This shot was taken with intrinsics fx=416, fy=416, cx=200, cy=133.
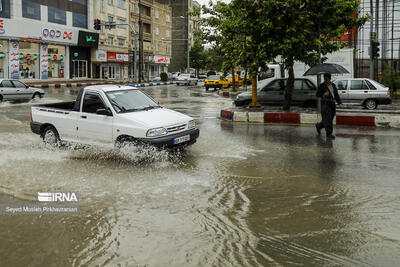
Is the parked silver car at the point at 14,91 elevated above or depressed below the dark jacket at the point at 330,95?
above

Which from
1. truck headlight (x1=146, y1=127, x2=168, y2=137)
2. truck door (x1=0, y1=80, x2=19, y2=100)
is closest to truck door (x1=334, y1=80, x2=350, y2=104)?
truck headlight (x1=146, y1=127, x2=168, y2=137)

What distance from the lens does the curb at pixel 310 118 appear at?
44.3 feet

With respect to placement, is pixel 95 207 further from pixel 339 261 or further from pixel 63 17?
pixel 63 17

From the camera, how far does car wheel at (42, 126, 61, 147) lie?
941cm

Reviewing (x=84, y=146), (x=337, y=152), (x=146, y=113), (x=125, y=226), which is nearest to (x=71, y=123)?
(x=84, y=146)

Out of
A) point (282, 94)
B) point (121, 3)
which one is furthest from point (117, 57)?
point (282, 94)

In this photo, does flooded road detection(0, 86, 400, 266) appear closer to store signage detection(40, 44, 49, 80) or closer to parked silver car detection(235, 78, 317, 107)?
parked silver car detection(235, 78, 317, 107)

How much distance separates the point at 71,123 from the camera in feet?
29.6

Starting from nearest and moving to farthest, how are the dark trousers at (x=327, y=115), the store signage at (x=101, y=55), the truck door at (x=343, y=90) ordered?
the dark trousers at (x=327, y=115)
the truck door at (x=343, y=90)
the store signage at (x=101, y=55)

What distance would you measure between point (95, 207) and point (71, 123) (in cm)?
411

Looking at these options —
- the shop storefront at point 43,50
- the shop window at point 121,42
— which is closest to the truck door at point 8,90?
the shop storefront at point 43,50

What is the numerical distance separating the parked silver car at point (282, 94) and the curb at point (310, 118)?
321 cm

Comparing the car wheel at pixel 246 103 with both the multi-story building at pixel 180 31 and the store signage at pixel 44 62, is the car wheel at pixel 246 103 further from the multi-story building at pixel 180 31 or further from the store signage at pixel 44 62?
the multi-story building at pixel 180 31

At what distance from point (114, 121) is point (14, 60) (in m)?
35.7
